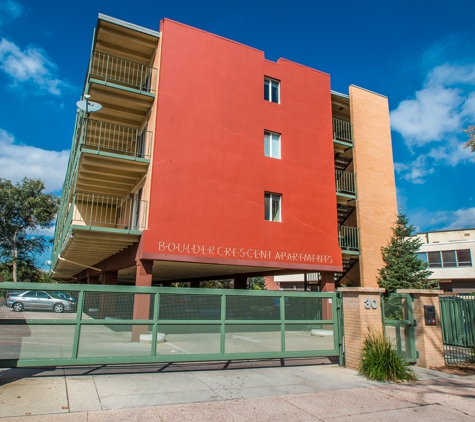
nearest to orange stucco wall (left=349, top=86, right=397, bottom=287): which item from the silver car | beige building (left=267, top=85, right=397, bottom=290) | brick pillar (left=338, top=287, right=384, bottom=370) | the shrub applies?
beige building (left=267, top=85, right=397, bottom=290)

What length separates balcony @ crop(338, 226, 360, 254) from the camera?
21.2 metres

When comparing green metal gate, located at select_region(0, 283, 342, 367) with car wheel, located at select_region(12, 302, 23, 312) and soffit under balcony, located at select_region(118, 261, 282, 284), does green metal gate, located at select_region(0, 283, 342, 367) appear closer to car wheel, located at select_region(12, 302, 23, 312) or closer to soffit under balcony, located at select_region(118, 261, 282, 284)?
car wheel, located at select_region(12, 302, 23, 312)

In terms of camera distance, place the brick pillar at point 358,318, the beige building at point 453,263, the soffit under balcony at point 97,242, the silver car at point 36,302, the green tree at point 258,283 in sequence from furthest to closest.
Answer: the green tree at point 258,283, the beige building at point 453,263, the soffit under balcony at point 97,242, the brick pillar at point 358,318, the silver car at point 36,302

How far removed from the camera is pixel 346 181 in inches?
882

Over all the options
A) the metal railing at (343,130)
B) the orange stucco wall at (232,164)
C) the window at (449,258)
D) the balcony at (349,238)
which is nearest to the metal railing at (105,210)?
the orange stucco wall at (232,164)

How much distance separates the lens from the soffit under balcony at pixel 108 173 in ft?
49.1

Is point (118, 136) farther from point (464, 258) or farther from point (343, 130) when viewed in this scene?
point (464, 258)

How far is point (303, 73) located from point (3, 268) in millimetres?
46053

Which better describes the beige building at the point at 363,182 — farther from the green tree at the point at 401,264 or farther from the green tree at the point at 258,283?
the green tree at the point at 258,283

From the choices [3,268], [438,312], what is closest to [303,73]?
[438,312]

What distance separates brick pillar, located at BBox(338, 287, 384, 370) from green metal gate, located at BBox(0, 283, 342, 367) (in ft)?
1.05

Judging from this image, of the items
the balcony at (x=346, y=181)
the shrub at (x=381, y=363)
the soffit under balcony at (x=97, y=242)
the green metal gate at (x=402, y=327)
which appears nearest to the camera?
the shrub at (x=381, y=363)

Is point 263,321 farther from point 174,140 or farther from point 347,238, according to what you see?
point 347,238

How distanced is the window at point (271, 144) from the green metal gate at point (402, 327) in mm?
9293
